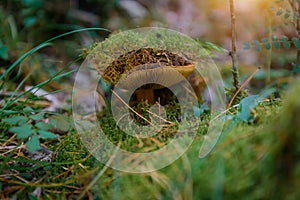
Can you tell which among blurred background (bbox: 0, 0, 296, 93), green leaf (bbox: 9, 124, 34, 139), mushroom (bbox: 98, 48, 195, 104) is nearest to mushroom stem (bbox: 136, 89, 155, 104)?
mushroom (bbox: 98, 48, 195, 104)

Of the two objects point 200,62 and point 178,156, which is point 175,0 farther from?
point 178,156

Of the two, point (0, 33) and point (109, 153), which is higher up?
point (0, 33)

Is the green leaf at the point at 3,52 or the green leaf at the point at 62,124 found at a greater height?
the green leaf at the point at 3,52

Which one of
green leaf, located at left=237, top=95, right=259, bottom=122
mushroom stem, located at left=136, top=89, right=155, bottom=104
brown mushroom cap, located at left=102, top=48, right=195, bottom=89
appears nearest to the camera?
green leaf, located at left=237, top=95, right=259, bottom=122

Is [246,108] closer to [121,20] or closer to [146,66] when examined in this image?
[146,66]

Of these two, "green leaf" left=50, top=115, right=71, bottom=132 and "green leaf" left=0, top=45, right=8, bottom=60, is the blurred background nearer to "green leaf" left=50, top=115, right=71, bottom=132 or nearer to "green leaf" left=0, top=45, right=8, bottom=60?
"green leaf" left=0, top=45, right=8, bottom=60

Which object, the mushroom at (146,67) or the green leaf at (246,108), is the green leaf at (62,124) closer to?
the mushroom at (146,67)

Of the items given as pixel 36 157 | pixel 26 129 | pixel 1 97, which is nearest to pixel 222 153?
pixel 26 129

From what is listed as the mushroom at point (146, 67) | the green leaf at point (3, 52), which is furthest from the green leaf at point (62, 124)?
the green leaf at point (3, 52)

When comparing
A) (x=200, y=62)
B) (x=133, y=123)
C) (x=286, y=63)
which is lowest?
(x=133, y=123)
